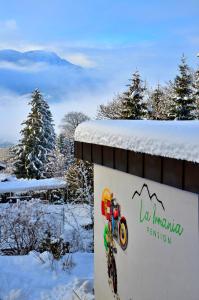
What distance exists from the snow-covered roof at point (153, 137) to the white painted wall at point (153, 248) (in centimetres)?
37

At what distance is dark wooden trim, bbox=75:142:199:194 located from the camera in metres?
3.07

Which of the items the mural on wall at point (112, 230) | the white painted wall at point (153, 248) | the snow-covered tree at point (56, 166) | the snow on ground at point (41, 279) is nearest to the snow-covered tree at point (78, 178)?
the snow on ground at point (41, 279)

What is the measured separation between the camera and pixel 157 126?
3.68 metres

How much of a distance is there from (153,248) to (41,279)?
4256 mm

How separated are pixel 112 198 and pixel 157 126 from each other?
57.6 inches

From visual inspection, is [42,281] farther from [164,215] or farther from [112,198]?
[164,215]

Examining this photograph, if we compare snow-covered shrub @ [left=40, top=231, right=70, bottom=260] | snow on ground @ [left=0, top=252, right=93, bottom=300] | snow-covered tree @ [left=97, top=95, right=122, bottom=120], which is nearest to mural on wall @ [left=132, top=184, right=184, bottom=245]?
snow on ground @ [left=0, top=252, right=93, bottom=300]

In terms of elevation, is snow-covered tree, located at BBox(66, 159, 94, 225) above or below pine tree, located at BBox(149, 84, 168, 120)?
below

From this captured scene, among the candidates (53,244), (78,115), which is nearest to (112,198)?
(53,244)

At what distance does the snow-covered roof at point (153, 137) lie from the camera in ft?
9.70

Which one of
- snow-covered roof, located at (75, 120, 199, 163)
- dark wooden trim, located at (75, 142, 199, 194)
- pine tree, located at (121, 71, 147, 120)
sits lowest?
dark wooden trim, located at (75, 142, 199, 194)

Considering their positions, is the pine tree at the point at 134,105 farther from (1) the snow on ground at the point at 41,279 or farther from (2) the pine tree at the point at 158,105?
(1) the snow on ground at the point at 41,279

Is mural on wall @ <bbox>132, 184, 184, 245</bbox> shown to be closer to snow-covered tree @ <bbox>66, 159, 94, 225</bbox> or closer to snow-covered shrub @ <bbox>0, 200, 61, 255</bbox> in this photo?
snow-covered shrub @ <bbox>0, 200, 61, 255</bbox>

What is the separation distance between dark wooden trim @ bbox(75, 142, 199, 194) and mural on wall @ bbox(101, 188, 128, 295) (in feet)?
1.53
